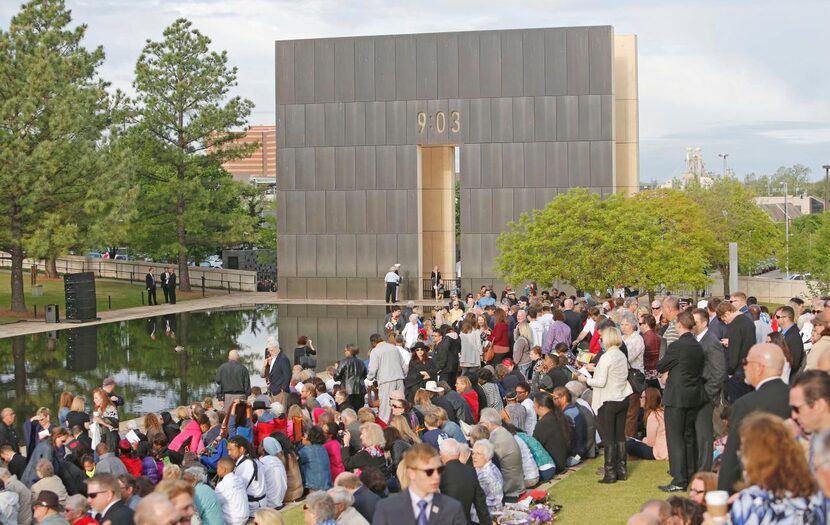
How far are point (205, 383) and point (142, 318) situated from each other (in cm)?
1684

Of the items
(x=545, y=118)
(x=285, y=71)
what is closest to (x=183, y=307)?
(x=285, y=71)

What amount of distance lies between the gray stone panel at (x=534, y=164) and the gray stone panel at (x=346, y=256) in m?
8.05

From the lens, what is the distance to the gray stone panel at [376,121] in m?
48.8

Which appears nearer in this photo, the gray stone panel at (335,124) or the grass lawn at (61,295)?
the grass lawn at (61,295)

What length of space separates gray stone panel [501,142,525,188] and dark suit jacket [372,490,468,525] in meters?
42.0

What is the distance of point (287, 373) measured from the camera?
16938mm

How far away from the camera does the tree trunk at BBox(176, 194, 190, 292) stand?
51.7 m

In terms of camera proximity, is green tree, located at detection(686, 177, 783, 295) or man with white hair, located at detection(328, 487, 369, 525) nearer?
man with white hair, located at detection(328, 487, 369, 525)

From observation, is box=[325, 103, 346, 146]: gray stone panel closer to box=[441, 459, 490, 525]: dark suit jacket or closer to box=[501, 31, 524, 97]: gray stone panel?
box=[501, 31, 524, 97]: gray stone panel

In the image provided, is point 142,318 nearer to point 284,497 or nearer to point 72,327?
point 72,327

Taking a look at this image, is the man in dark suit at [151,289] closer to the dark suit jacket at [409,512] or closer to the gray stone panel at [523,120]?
the gray stone panel at [523,120]

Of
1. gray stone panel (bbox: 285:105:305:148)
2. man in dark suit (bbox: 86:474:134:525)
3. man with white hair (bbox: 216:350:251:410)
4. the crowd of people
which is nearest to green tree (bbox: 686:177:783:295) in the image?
gray stone panel (bbox: 285:105:305:148)

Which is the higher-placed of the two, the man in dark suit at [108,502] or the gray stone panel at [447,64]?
the gray stone panel at [447,64]

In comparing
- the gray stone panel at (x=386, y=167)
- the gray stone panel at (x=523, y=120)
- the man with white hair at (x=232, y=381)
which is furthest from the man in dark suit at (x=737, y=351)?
the gray stone panel at (x=386, y=167)
